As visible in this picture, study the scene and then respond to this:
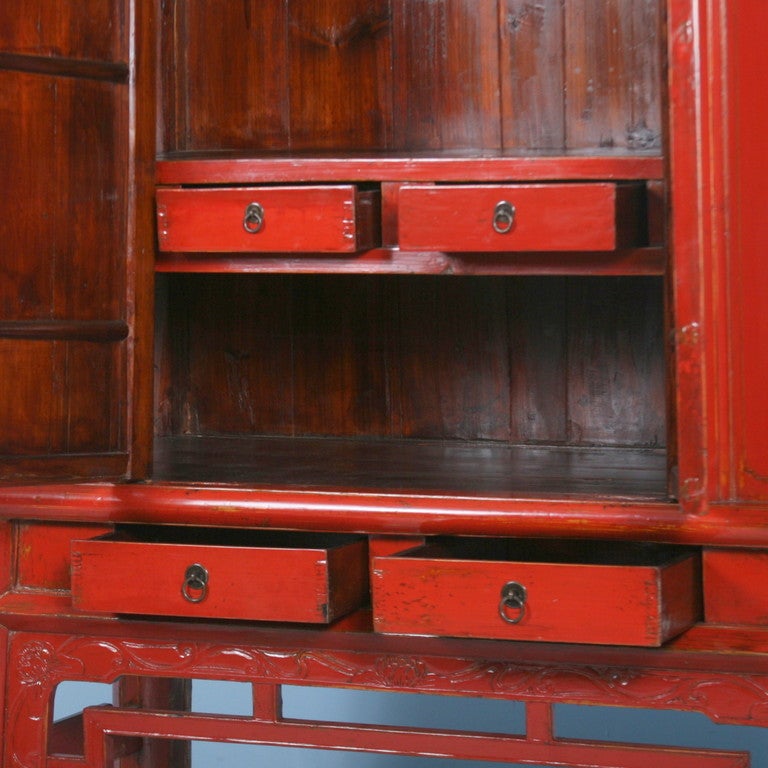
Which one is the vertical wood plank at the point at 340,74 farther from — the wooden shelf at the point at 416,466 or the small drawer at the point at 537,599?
the small drawer at the point at 537,599

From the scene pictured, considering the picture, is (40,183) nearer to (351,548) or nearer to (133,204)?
(133,204)

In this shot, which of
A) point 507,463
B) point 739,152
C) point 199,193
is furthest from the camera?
point 507,463

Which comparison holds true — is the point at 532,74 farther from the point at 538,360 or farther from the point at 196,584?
the point at 196,584

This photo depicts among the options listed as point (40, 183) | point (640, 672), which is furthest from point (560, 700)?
point (40, 183)

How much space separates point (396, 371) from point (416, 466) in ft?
1.28

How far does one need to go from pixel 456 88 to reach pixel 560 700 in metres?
1.13

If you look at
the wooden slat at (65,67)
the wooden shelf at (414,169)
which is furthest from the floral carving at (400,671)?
the wooden slat at (65,67)

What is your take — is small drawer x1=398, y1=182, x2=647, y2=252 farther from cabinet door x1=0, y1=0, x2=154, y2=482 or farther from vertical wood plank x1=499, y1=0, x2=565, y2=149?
vertical wood plank x1=499, y1=0, x2=565, y2=149

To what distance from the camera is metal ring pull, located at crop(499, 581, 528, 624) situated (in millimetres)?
1538

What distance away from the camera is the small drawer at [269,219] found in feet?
5.74

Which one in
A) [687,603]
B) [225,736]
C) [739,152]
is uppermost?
[739,152]

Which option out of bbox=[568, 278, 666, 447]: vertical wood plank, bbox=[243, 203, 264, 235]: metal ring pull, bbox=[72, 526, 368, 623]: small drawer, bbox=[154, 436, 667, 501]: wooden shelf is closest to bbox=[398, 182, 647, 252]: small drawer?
bbox=[243, 203, 264, 235]: metal ring pull

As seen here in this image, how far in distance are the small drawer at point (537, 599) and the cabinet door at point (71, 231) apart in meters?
0.49

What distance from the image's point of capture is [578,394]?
2275 mm
